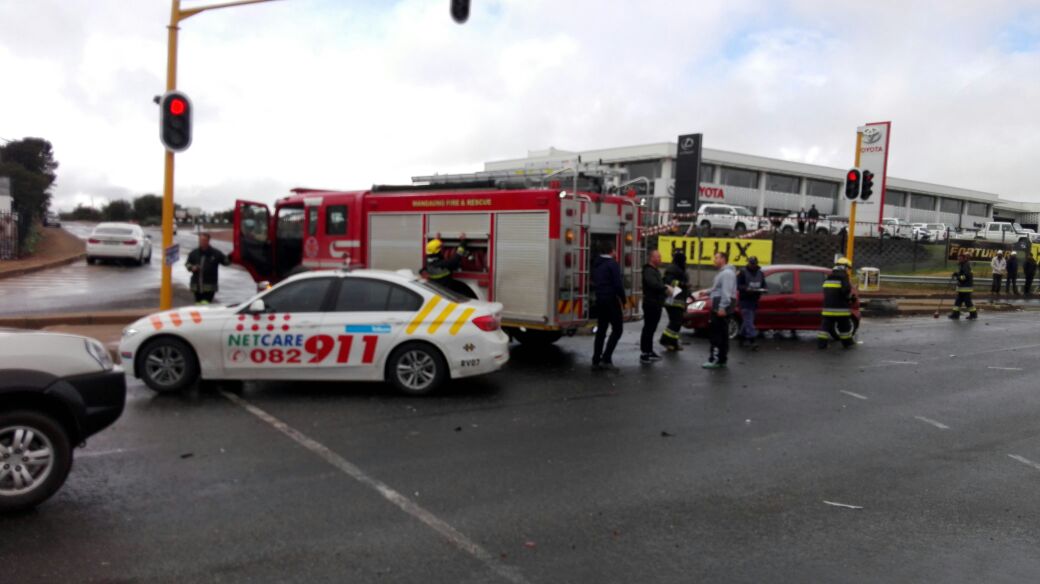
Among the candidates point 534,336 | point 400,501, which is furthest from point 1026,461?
point 534,336

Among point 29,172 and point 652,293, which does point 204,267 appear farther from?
point 29,172

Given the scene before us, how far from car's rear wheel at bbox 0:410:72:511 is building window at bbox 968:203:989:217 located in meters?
96.4

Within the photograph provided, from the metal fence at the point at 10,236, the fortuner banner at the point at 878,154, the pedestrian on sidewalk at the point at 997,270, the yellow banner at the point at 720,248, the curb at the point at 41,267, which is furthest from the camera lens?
the fortuner banner at the point at 878,154

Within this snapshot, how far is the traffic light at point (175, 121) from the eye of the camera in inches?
423

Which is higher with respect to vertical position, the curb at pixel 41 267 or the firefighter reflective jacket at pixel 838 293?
the firefighter reflective jacket at pixel 838 293

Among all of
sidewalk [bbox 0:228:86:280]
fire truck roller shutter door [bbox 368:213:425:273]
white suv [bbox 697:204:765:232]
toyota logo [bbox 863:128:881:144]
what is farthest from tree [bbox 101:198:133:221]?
fire truck roller shutter door [bbox 368:213:425:273]

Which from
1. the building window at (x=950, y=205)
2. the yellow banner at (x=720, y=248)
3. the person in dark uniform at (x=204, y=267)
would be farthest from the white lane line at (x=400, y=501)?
the building window at (x=950, y=205)

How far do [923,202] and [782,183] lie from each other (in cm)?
2242

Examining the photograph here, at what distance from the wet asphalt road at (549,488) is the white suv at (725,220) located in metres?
26.3

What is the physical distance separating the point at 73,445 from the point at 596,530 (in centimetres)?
353

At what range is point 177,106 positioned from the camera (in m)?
10.8

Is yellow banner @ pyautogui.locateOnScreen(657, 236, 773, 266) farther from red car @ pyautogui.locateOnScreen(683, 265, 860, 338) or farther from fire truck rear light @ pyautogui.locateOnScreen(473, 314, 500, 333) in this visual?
fire truck rear light @ pyautogui.locateOnScreen(473, 314, 500, 333)

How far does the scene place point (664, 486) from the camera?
5.71 m

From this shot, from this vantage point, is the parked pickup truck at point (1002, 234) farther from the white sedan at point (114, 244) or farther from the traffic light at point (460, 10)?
the white sedan at point (114, 244)
